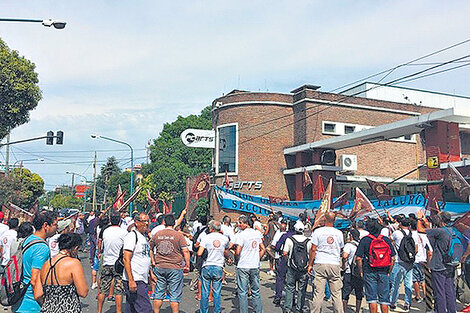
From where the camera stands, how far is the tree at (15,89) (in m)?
19.4

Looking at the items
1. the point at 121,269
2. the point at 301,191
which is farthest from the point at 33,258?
the point at 301,191

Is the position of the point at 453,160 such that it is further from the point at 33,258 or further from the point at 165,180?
the point at 165,180

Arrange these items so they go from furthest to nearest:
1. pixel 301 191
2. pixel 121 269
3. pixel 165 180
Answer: pixel 165 180 < pixel 301 191 < pixel 121 269

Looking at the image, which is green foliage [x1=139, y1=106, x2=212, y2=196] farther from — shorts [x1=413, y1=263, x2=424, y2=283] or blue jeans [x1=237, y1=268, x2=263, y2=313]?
blue jeans [x1=237, y1=268, x2=263, y2=313]

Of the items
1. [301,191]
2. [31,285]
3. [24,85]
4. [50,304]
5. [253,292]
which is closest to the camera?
[50,304]

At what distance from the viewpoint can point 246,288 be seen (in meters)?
7.73

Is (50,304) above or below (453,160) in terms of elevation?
below

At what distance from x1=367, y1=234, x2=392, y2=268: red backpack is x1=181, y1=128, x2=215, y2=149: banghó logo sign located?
23.1 m

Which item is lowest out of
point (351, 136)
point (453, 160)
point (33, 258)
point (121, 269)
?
point (121, 269)

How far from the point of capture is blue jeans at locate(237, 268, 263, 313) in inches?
300

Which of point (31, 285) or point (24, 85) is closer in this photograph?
point (31, 285)

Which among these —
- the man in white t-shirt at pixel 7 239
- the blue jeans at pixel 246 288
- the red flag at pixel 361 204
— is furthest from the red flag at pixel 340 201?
the man in white t-shirt at pixel 7 239

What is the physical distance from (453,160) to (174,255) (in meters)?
13.4

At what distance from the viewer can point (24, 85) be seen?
19.8 metres
